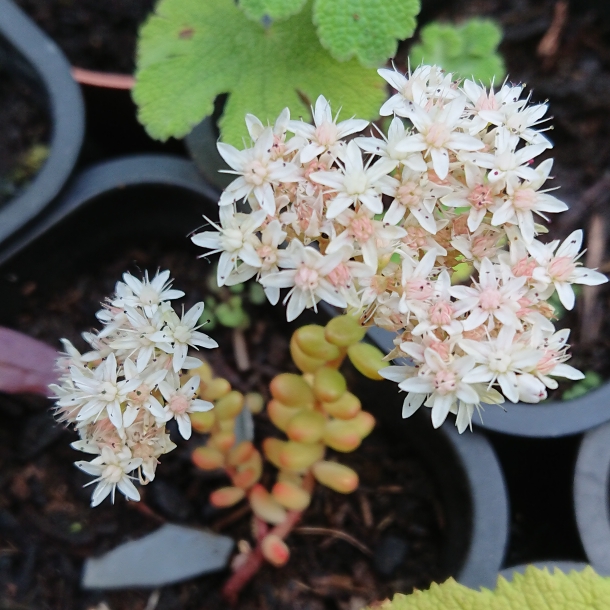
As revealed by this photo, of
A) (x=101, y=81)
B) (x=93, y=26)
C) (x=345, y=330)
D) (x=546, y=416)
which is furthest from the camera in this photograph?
(x=93, y=26)

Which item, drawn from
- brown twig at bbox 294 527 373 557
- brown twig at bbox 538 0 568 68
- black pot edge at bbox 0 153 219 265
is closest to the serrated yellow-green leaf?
brown twig at bbox 294 527 373 557

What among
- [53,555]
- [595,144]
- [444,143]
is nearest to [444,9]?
[595,144]

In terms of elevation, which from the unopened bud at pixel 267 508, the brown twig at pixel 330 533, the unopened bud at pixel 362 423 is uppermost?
the unopened bud at pixel 362 423

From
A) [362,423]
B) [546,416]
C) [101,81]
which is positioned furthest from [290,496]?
[101,81]

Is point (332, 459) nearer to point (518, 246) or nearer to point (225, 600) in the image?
point (225, 600)

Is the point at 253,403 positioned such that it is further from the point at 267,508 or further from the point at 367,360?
the point at 367,360

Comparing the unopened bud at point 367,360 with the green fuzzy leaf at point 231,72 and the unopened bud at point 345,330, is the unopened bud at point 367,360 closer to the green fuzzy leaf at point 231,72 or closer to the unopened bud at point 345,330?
→ the unopened bud at point 345,330

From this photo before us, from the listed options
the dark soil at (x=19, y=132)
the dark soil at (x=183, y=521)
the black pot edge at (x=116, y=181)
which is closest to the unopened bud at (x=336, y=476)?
the dark soil at (x=183, y=521)
